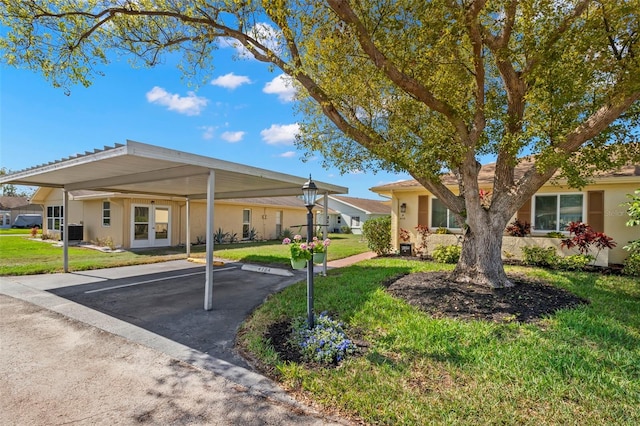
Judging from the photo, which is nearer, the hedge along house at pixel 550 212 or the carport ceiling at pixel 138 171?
the carport ceiling at pixel 138 171

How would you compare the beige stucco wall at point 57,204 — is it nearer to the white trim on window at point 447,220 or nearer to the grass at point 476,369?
the grass at point 476,369

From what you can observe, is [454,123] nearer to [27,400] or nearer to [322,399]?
[322,399]

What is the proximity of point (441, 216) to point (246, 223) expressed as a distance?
12568 millimetres

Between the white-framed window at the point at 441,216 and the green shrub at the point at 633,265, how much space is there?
479 cm

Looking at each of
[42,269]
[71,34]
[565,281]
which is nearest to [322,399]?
[565,281]

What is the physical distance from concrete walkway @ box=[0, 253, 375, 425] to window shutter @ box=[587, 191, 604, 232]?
1108 cm

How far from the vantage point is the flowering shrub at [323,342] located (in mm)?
3674

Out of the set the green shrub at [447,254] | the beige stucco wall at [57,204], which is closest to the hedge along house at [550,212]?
the green shrub at [447,254]

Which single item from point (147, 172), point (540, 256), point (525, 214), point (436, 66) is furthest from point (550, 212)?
point (147, 172)

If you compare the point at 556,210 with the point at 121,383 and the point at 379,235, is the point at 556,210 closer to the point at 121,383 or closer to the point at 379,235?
the point at 379,235

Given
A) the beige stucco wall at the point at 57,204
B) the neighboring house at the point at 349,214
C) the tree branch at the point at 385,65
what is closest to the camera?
the tree branch at the point at 385,65

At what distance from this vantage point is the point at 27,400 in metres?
2.93

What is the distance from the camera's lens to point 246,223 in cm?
2045

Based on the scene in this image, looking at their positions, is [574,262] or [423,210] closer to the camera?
[574,262]
